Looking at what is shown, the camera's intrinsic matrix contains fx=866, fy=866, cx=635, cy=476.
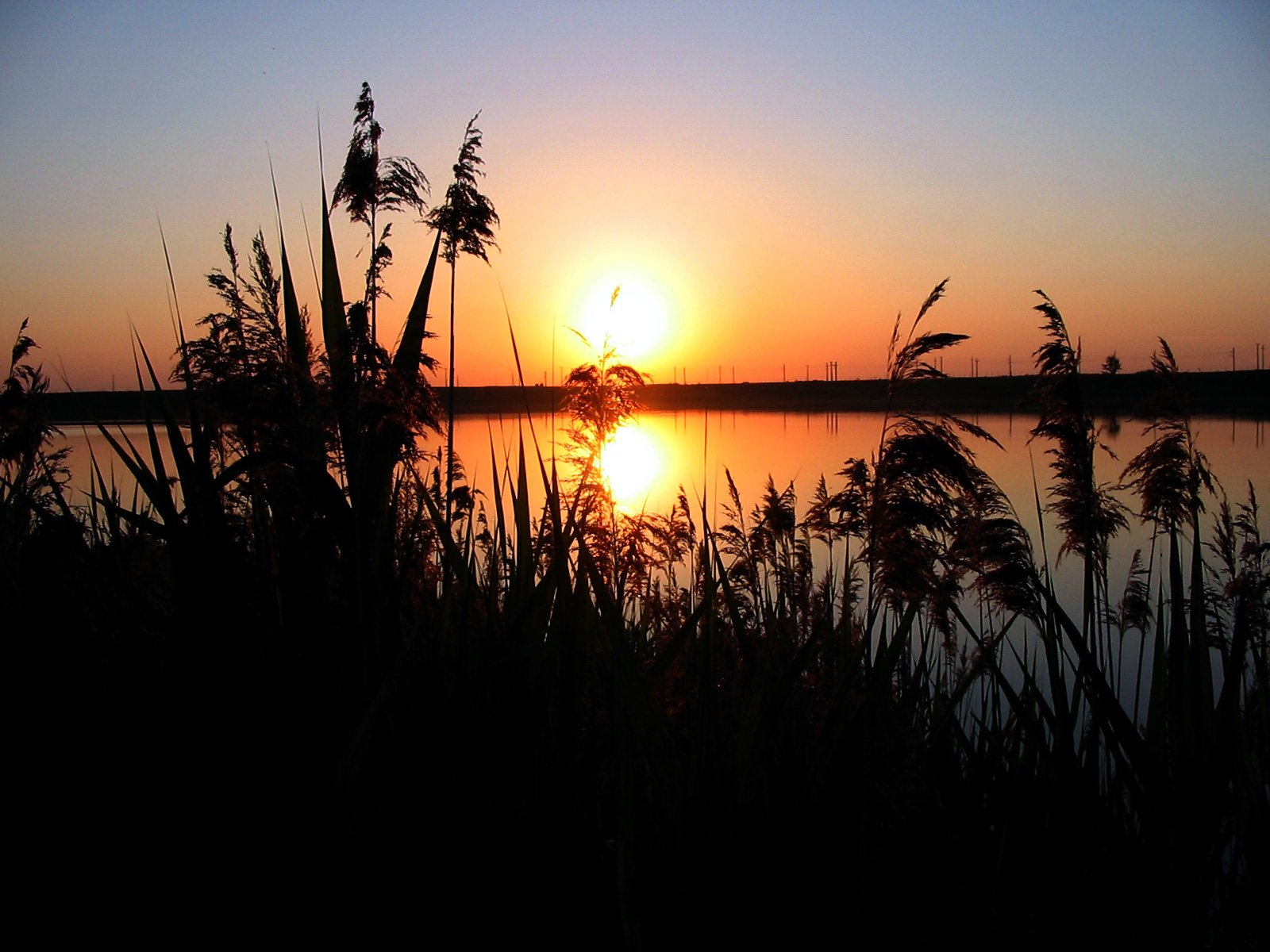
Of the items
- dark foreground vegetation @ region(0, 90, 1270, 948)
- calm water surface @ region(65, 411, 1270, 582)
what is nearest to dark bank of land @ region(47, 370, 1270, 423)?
calm water surface @ region(65, 411, 1270, 582)

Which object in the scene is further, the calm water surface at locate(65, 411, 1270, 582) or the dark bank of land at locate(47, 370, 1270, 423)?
the dark bank of land at locate(47, 370, 1270, 423)

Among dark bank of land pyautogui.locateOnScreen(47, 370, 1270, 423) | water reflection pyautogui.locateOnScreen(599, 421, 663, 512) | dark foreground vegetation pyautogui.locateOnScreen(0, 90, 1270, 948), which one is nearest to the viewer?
dark foreground vegetation pyautogui.locateOnScreen(0, 90, 1270, 948)

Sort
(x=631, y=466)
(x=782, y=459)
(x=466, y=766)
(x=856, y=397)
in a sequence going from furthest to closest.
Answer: (x=856, y=397), (x=782, y=459), (x=631, y=466), (x=466, y=766)

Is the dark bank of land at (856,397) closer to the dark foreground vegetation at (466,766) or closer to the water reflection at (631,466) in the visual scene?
the water reflection at (631,466)

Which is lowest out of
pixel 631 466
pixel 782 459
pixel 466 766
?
pixel 782 459

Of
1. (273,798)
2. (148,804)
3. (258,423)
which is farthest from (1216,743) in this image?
(148,804)

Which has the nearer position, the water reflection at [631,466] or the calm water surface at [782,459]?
the water reflection at [631,466]

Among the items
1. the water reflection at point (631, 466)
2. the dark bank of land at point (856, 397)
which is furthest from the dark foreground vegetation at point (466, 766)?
the dark bank of land at point (856, 397)

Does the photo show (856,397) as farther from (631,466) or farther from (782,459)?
(631,466)

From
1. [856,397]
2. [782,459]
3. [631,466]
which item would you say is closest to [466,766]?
[631,466]

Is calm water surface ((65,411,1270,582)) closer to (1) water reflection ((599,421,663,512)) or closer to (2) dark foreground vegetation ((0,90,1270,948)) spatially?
(1) water reflection ((599,421,663,512))

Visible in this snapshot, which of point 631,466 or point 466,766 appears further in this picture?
point 631,466

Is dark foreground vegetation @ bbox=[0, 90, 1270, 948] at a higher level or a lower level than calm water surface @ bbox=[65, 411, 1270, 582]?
higher

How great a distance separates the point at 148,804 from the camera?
1908 mm
